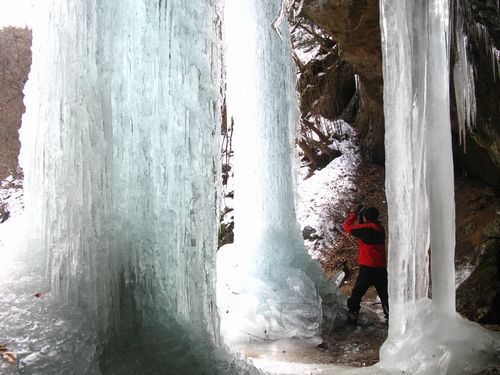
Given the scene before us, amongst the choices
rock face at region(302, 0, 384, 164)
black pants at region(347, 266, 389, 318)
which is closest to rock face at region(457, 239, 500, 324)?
black pants at region(347, 266, 389, 318)

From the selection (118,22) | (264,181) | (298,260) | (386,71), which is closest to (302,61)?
(264,181)

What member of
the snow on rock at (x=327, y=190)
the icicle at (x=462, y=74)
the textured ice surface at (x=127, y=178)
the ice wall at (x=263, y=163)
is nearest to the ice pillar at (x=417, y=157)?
the icicle at (x=462, y=74)

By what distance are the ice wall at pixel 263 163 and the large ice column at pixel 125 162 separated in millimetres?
2978

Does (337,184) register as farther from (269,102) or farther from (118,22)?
(118,22)

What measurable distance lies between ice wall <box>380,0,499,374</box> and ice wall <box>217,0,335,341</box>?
2.13 metres

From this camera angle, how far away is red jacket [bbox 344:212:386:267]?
5.36m

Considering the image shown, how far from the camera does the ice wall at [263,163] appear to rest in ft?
21.1

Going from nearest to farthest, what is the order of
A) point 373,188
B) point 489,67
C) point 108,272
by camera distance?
point 108,272 → point 489,67 → point 373,188

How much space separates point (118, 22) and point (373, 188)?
8385mm

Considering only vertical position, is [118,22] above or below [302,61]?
below

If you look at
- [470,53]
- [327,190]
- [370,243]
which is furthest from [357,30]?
[327,190]

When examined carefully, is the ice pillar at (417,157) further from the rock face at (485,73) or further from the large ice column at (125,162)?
the large ice column at (125,162)

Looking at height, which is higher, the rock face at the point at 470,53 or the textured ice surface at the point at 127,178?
the rock face at the point at 470,53

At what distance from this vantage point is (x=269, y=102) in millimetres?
7082
